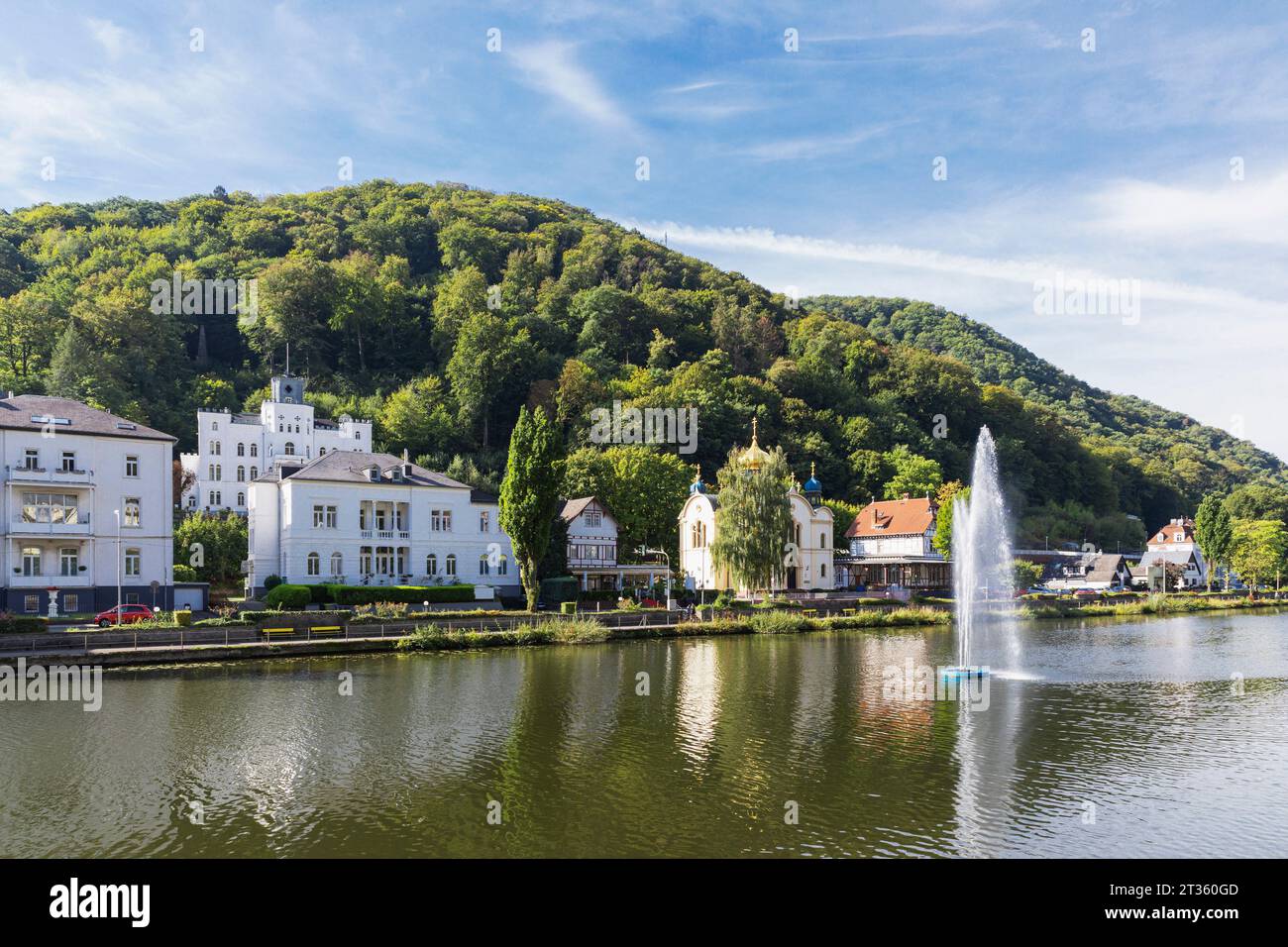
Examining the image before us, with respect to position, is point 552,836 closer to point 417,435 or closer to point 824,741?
point 824,741

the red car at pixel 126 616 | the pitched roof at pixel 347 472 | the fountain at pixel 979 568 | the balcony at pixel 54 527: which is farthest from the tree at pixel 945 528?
the balcony at pixel 54 527

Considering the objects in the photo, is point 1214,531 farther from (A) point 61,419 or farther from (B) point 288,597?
(A) point 61,419

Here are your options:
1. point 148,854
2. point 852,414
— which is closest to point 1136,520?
point 852,414

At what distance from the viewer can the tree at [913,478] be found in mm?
110250

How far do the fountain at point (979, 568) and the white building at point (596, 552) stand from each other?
2560 cm

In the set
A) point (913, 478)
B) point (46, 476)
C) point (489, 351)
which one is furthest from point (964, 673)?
point (489, 351)

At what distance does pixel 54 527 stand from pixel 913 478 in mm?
89679

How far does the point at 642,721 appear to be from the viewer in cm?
2762

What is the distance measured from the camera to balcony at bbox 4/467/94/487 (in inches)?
1929

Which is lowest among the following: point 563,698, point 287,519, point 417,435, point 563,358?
point 563,698

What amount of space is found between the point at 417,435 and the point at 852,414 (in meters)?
61.7

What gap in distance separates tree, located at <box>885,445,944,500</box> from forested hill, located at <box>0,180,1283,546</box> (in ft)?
0.89

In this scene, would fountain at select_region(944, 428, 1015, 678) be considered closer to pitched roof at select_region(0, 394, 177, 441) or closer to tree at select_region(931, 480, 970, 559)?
tree at select_region(931, 480, 970, 559)

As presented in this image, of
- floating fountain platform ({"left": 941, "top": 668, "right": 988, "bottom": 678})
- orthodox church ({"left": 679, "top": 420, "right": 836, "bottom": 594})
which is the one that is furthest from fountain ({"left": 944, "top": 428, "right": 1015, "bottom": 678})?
orthodox church ({"left": 679, "top": 420, "right": 836, "bottom": 594})
